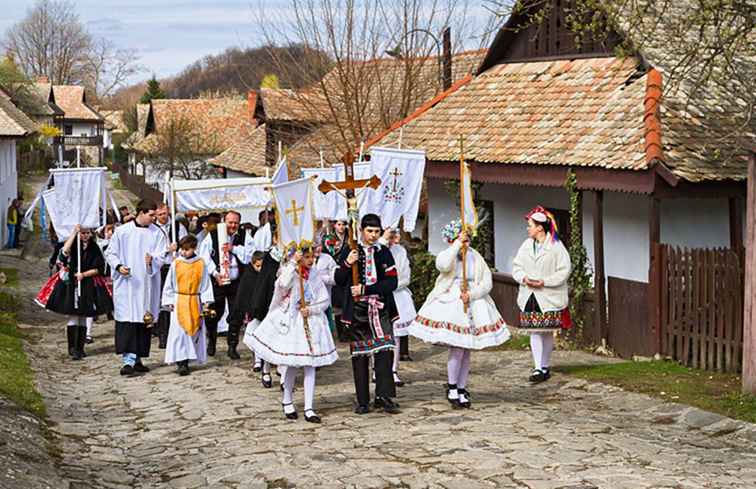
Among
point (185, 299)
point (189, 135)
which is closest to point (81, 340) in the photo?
point (185, 299)

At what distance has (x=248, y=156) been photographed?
143ft

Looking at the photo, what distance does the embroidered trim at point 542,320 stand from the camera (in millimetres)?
13359

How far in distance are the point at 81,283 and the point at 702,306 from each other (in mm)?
7884

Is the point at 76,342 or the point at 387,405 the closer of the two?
the point at 387,405

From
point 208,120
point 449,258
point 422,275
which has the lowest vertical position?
point 422,275

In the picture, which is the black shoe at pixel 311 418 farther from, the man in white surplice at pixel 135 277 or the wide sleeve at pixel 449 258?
the man in white surplice at pixel 135 277

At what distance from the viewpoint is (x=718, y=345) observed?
14031 millimetres

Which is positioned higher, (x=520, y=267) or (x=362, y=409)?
(x=520, y=267)

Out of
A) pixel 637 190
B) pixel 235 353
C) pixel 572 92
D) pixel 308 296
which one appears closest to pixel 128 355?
pixel 235 353

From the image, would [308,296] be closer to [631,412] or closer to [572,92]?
[631,412]

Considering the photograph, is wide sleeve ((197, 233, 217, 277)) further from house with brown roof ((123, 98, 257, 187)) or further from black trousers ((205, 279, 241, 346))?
house with brown roof ((123, 98, 257, 187))

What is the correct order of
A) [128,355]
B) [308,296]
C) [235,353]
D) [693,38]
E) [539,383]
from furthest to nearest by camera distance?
1. [693,38]
2. [235,353]
3. [128,355]
4. [539,383]
5. [308,296]

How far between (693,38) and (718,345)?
5.73 metres

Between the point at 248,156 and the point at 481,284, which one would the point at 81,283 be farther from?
the point at 248,156
